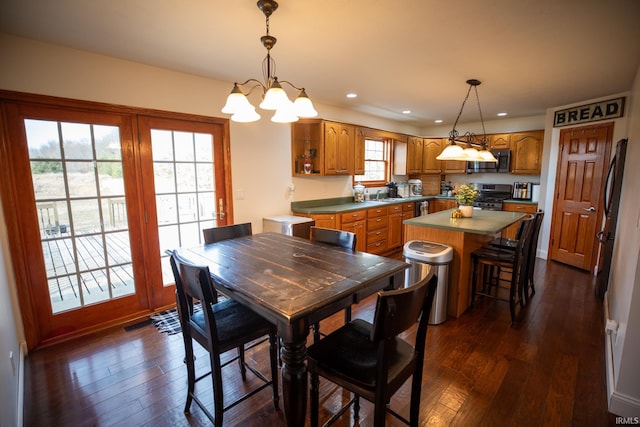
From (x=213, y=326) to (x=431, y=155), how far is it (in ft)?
19.8

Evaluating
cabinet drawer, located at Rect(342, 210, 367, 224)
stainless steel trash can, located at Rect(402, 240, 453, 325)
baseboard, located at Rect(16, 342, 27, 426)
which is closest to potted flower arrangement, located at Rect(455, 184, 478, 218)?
stainless steel trash can, located at Rect(402, 240, 453, 325)

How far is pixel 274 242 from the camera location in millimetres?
2402

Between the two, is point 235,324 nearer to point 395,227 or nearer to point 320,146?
point 320,146

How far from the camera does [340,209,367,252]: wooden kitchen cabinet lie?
4309 mm

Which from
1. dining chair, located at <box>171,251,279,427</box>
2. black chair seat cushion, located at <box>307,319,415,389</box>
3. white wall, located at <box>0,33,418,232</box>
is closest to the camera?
black chair seat cushion, located at <box>307,319,415,389</box>

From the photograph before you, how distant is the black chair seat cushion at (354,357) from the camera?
129cm

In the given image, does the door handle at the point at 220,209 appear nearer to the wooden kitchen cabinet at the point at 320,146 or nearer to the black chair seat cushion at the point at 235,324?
the wooden kitchen cabinet at the point at 320,146

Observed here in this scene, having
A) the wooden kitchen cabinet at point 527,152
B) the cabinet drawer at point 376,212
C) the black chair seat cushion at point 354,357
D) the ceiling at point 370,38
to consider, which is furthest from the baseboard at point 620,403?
the wooden kitchen cabinet at point 527,152

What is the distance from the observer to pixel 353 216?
14.5 feet

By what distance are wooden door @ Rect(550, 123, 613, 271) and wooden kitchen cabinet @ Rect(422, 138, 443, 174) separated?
7.28 ft

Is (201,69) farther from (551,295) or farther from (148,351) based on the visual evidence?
(551,295)

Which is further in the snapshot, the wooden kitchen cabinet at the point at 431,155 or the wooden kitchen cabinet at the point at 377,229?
the wooden kitchen cabinet at the point at 431,155

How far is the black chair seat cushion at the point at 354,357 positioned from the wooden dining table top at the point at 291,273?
19 cm

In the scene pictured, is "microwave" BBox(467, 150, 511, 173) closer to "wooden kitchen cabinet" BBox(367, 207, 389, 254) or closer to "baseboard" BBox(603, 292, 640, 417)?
"wooden kitchen cabinet" BBox(367, 207, 389, 254)
